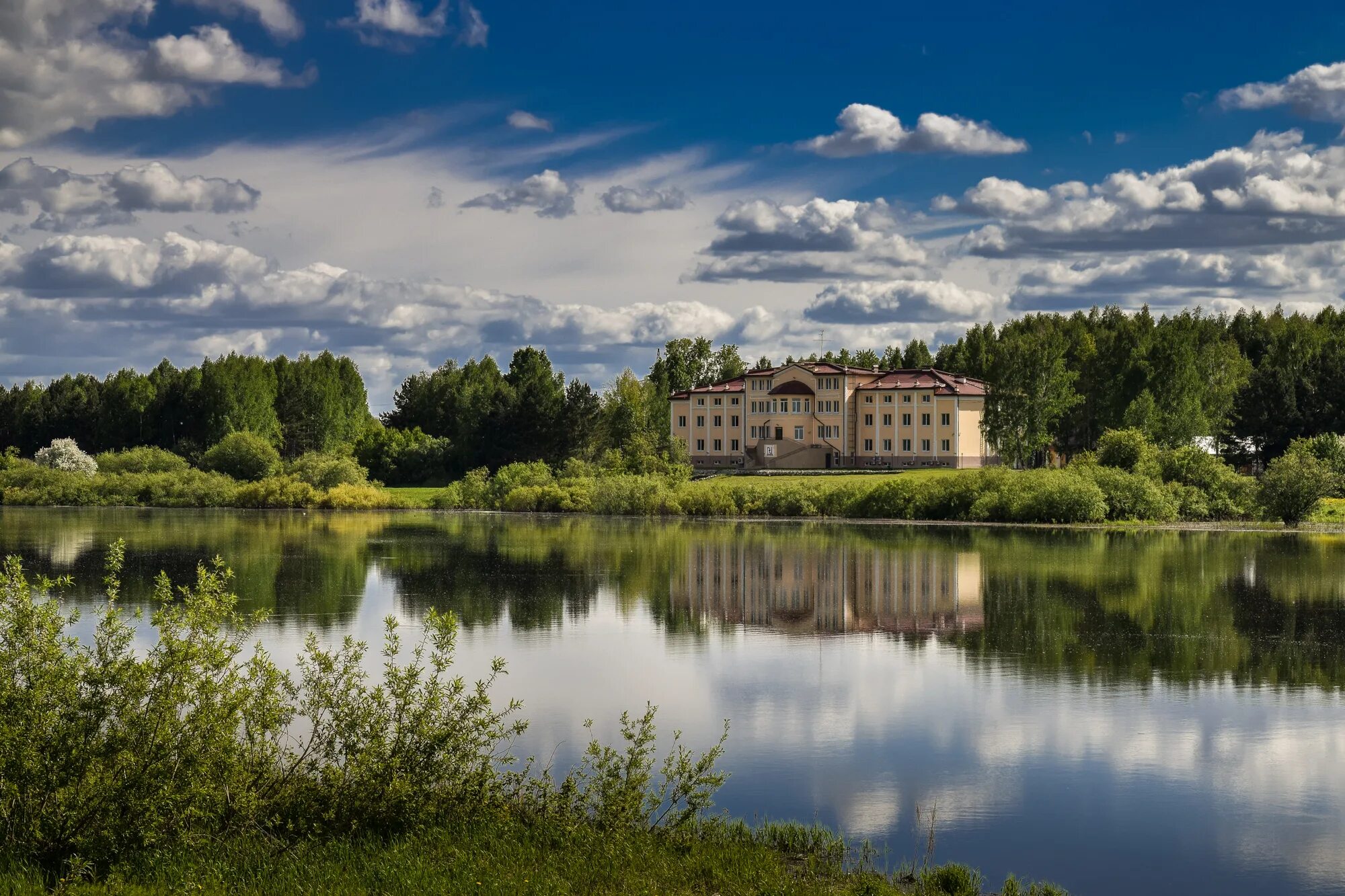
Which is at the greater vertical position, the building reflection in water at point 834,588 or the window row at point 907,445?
the window row at point 907,445

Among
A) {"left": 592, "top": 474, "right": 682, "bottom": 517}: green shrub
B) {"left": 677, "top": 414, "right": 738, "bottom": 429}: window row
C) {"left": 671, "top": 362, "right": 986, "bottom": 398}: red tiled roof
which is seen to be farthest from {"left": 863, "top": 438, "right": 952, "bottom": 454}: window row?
{"left": 592, "top": 474, "right": 682, "bottom": 517}: green shrub

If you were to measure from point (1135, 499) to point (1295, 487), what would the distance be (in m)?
7.69

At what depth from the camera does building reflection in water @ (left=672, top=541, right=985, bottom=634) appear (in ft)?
107

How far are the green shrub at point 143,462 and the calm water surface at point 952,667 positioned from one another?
43.0m

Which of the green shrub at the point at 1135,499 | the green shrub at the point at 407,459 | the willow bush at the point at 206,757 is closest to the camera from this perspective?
the willow bush at the point at 206,757

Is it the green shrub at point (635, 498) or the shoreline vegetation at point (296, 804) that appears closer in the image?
the shoreline vegetation at point (296, 804)

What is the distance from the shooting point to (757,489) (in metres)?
79.2

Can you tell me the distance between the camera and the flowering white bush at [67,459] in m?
98.2

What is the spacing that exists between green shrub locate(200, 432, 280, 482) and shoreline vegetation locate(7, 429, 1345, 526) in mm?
98

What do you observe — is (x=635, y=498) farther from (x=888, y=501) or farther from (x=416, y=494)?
(x=416, y=494)

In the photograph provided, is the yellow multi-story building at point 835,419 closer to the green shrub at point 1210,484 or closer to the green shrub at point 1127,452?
the green shrub at point 1127,452

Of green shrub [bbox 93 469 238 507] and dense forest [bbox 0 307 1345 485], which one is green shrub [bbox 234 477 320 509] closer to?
green shrub [bbox 93 469 238 507]

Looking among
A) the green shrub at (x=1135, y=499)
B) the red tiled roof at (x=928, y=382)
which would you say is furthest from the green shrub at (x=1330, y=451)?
the red tiled roof at (x=928, y=382)

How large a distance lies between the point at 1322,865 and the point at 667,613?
70.0 feet
